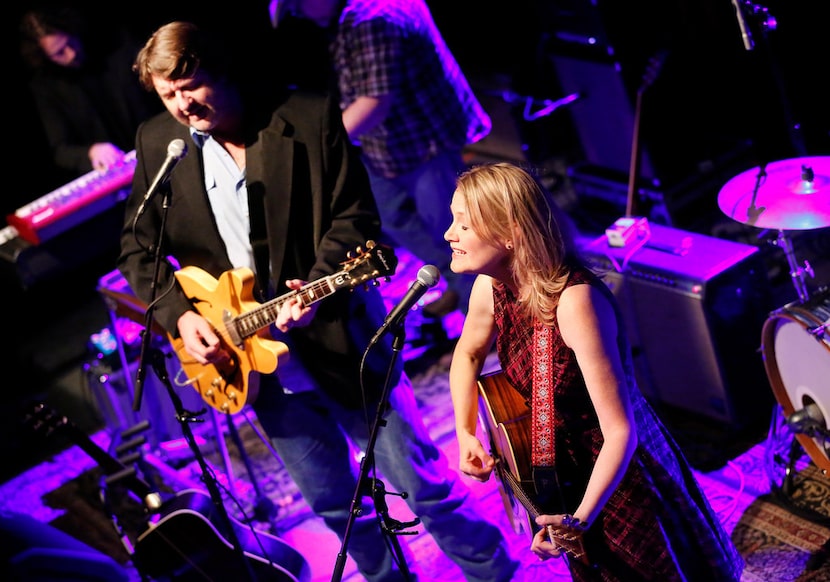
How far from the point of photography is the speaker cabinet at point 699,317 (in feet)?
14.4

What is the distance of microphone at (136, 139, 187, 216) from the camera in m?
3.23

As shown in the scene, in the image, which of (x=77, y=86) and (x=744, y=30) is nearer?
(x=744, y=30)

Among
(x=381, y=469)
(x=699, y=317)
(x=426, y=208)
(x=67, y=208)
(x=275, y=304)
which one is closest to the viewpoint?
(x=275, y=304)

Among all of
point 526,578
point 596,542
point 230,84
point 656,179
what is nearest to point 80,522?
point 526,578

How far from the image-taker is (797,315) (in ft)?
11.6

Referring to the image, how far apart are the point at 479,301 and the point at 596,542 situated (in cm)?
81

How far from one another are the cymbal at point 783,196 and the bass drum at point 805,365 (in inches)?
14.1

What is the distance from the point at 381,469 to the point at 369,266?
916 mm

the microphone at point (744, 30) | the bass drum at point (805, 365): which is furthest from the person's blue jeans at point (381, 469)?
the microphone at point (744, 30)

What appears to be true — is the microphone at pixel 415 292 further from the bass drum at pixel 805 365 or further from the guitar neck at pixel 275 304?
the bass drum at pixel 805 365

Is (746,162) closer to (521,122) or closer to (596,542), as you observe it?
(521,122)

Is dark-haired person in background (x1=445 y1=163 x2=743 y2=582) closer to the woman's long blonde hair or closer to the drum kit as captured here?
the woman's long blonde hair

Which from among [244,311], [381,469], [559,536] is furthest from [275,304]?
[559,536]

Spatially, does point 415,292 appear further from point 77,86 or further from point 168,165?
point 77,86
